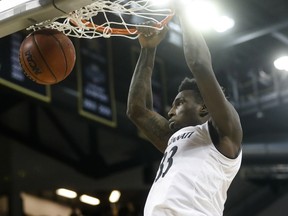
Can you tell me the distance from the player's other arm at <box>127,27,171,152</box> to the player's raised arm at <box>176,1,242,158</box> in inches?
20.0

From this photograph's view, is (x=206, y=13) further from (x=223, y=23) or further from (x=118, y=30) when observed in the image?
(x=118, y=30)

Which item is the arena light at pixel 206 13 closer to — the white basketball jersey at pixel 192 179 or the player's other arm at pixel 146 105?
the player's other arm at pixel 146 105

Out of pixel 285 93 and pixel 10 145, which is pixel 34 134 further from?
pixel 285 93

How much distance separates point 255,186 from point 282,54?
2.63 metres

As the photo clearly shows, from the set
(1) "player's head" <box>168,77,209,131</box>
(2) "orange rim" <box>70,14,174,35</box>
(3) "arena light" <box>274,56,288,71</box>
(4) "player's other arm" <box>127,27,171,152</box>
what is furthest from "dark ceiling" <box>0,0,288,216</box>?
(1) "player's head" <box>168,77,209,131</box>

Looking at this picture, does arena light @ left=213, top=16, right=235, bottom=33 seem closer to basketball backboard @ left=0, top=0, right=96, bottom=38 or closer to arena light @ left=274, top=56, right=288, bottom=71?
arena light @ left=274, top=56, right=288, bottom=71

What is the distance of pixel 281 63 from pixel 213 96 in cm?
631

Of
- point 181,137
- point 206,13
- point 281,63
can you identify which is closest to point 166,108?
point 206,13

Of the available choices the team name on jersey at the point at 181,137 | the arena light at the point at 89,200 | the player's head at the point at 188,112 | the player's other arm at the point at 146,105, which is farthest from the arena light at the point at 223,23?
the team name on jersey at the point at 181,137

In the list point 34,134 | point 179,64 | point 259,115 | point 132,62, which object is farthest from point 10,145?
point 259,115

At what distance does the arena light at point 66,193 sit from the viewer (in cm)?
895

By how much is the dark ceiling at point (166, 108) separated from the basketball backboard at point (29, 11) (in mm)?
3843

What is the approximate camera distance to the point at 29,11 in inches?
125

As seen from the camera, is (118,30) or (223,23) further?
(223,23)
